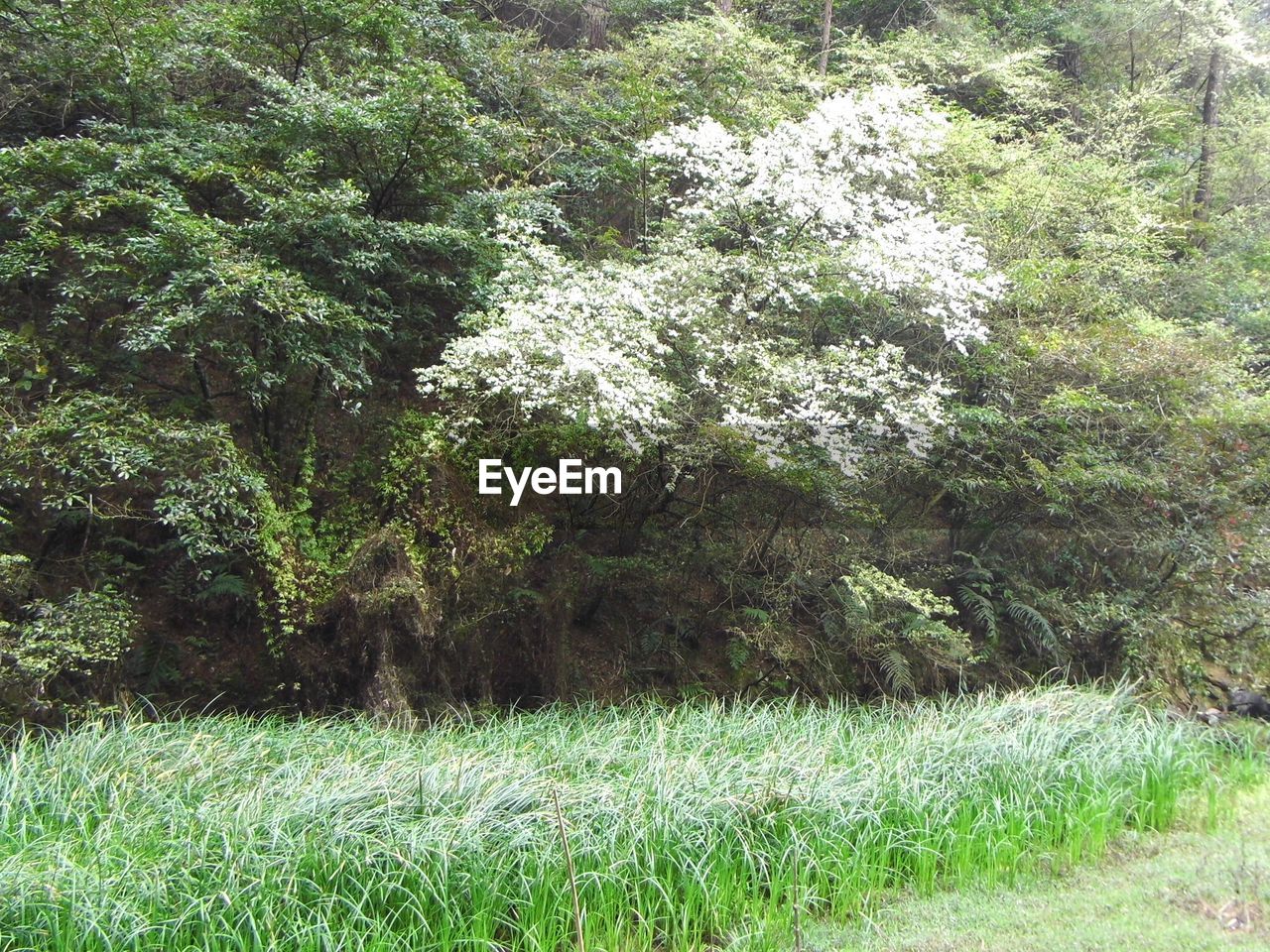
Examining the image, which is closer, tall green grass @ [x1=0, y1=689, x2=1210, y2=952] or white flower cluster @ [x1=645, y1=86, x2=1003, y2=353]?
tall green grass @ [x1=0, y1=689, x2=1210, y2=952]

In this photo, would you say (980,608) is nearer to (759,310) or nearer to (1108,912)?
(759,310)

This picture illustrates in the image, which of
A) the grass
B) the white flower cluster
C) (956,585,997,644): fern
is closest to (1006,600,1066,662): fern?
(956,585,997,644): fern

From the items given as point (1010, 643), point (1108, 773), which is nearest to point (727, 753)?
point (1108, 773)

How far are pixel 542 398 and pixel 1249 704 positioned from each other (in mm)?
6589

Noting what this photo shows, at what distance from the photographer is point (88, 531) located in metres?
6.72

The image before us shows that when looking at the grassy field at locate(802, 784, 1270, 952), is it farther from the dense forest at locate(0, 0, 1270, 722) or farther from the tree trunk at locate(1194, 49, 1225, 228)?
the tree trunk at locate(1194, 49, 1225, 228)

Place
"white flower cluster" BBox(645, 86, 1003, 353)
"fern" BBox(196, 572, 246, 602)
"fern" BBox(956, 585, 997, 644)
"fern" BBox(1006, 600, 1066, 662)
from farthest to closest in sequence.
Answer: "fern" BBox(956, 585, 997, 644) → "fern" BBox(1006, 600, 1066, 662) → "white flower cluster" BBox(645, 86, 1003, 353) → "fern" BBox(196, 572, 246, 602)

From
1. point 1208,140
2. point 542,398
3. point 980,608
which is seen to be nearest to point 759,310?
point 542,398

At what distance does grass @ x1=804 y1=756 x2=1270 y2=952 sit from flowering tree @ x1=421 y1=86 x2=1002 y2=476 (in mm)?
3682

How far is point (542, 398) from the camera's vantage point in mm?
6641

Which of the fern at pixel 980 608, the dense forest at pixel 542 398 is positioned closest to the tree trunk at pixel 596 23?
the dense forest at pixel 542 398

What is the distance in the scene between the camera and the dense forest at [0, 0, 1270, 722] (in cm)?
636

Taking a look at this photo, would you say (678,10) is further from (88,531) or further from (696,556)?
(88,531)

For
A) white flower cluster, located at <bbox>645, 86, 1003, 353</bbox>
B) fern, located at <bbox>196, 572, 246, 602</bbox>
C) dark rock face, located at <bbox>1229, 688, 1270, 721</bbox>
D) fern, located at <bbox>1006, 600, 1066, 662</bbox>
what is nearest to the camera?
fern, located at <bbox>196, 572, 246, 602</bbox>
